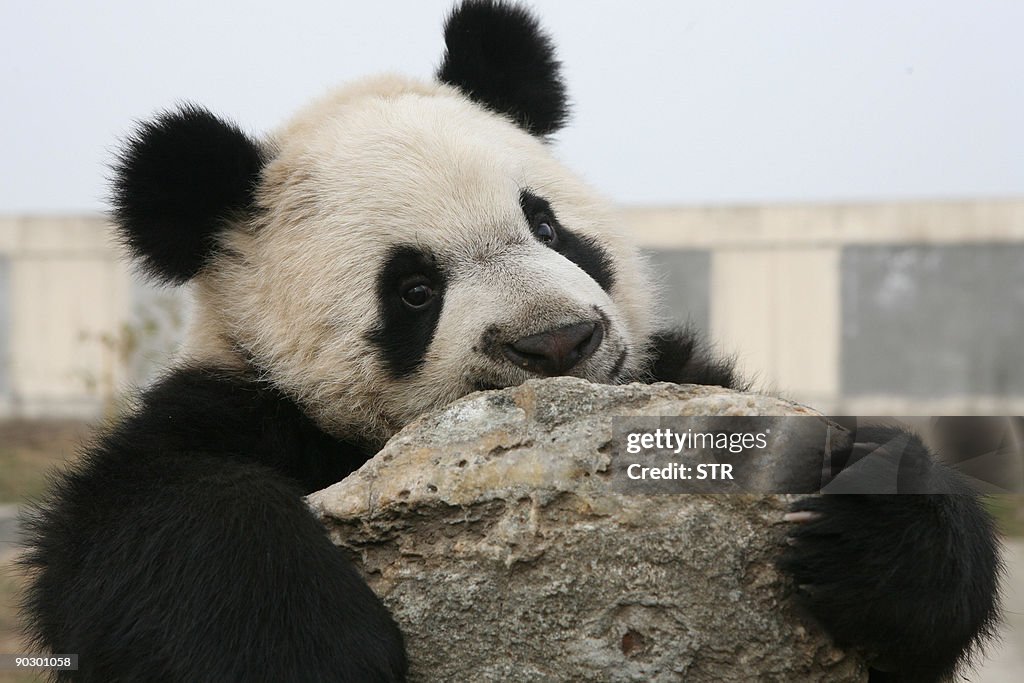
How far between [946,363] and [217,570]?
13803 millimetres

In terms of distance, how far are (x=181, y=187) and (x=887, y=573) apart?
2.90m

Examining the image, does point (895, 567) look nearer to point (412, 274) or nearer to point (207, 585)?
point (207, 585)

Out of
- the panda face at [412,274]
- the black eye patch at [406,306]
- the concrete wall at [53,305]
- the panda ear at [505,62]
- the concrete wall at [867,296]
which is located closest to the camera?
the panda face at [412,274]

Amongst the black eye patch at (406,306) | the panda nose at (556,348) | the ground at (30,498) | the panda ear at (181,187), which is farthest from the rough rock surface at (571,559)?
the panda ear at (181,187)

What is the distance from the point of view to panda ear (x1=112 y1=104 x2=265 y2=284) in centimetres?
416

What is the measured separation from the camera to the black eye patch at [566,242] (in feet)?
13.9

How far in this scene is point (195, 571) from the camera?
10.3ft

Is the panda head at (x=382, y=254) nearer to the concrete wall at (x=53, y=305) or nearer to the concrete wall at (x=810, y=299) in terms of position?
the concrete wall at (x=810, y=299)

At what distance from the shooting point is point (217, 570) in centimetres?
311

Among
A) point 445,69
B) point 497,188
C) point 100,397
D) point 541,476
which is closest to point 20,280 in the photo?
point 100,397

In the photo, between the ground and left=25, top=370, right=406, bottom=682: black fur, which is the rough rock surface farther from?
the ground

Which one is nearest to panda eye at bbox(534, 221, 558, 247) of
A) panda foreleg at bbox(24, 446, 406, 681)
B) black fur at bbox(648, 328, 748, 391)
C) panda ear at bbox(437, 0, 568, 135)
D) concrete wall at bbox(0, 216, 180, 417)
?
black fur at bbox(648, 328, 748, 391)

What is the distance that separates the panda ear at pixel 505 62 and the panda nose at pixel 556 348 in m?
1.91

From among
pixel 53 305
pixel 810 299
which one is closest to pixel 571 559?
pixel 810 299
